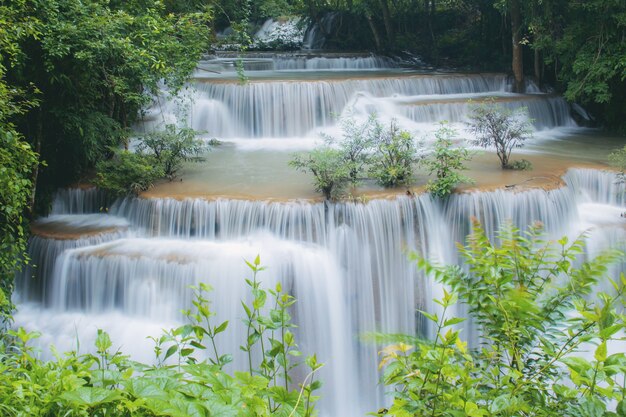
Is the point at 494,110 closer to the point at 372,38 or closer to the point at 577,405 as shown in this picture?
the point at 577,405

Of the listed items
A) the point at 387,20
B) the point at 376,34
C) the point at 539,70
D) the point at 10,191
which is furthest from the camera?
the point at 376,34

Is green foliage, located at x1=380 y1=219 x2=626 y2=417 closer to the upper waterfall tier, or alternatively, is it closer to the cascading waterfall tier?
the cascading waterfall tier

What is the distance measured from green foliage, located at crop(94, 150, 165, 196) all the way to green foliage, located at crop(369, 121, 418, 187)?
3.49 m

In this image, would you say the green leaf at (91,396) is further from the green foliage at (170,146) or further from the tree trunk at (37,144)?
the green foliage at (170,146)

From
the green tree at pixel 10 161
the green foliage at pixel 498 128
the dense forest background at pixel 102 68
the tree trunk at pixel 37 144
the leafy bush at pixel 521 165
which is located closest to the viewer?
the green tree at pixel 10 161

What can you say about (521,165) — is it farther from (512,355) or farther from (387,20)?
(387,20)

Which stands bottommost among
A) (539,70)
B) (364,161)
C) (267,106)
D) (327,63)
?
(364,161)

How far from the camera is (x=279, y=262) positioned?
25.2 feet

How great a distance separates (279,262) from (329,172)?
160 centimetres

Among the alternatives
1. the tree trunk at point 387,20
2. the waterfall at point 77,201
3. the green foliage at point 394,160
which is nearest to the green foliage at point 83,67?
the waterfall at point 77,201

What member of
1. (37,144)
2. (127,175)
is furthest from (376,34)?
(37,144)

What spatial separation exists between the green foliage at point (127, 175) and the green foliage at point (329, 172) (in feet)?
7.68

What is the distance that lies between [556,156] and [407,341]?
1001cm

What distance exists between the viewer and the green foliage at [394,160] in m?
8.85
